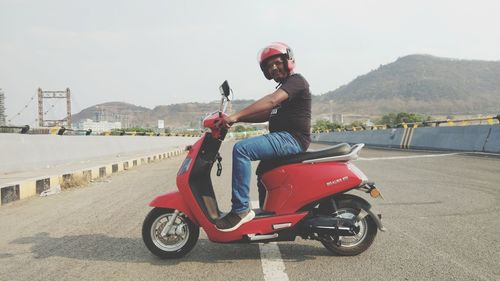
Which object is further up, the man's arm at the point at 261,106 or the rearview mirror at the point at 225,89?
the rearview mirror at the point at 225,89

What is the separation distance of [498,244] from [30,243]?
4489mm

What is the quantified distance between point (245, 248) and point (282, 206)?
0.69 m

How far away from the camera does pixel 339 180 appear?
3826mm

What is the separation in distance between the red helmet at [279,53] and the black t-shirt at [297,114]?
6.6 inches

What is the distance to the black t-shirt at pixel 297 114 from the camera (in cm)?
390

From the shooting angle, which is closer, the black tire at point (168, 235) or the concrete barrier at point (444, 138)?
the black tire at point (168, 235)

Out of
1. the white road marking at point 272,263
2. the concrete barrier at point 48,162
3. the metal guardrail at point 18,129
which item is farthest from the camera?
the metal guardrail at point 18,129

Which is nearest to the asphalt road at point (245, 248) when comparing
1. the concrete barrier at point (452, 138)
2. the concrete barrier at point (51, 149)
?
the concrete barrier at point (51, 149)

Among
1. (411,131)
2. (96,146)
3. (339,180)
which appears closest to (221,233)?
(339,180)

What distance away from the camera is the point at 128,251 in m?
4.13

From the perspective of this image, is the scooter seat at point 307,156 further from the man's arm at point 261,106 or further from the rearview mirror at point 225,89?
the rearview mirror at point 225,89

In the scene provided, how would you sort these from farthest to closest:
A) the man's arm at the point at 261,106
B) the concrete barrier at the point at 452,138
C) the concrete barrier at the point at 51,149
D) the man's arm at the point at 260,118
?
the concrete barrier at the point at 452,138 < the concrete barrier at the point at 51,149 < the man's arm at the point at 260,118 < the man's arm at the point at 261,106

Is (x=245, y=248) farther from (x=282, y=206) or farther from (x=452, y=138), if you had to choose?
(x=452, y=138)

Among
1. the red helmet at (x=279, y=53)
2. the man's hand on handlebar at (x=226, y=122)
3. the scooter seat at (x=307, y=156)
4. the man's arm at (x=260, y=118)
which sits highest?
the red helmet at (x=279, y=53)
